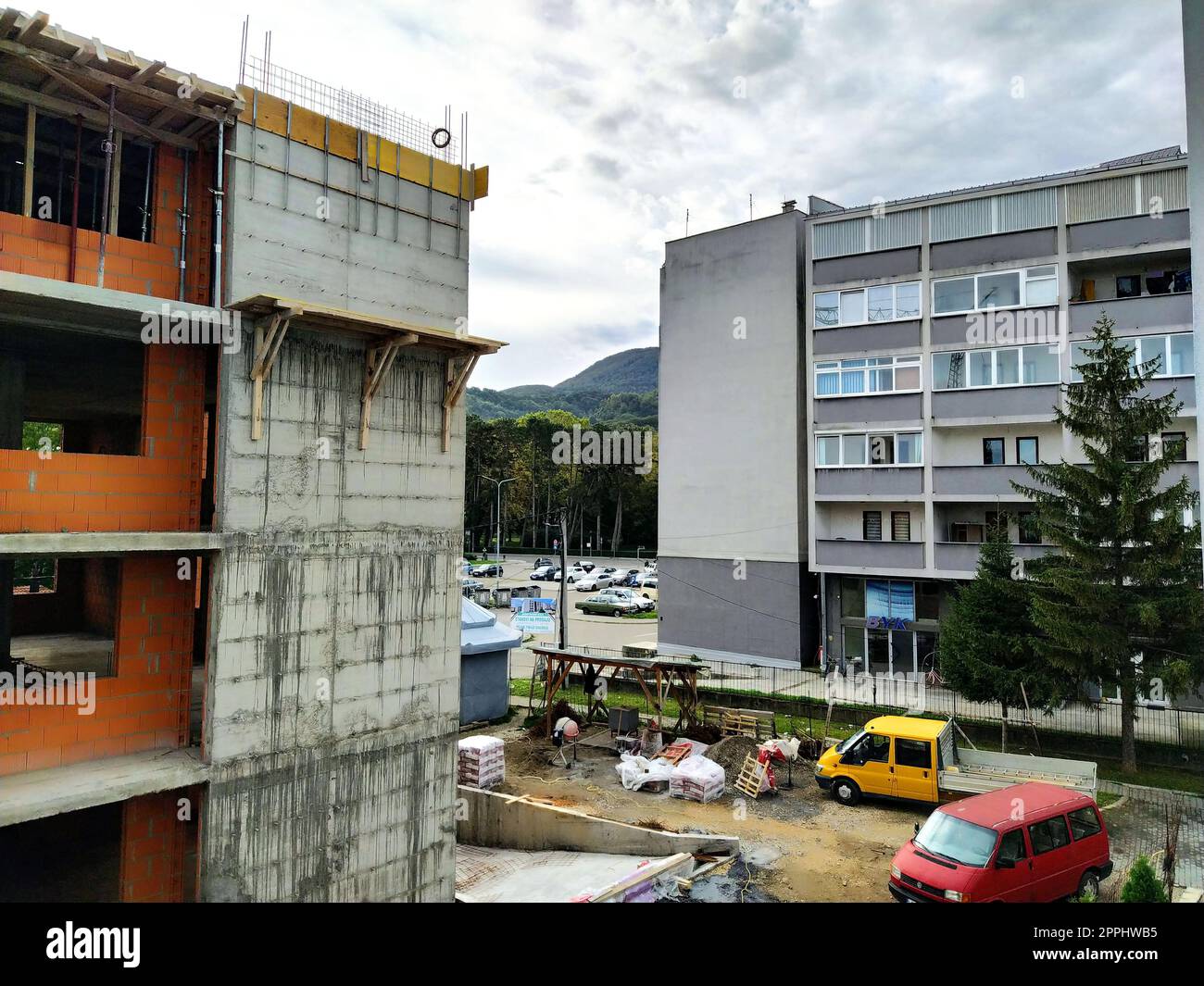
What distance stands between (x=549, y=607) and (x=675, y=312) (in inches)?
694

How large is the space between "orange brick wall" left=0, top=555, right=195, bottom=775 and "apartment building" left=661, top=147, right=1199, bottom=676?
19.8 m

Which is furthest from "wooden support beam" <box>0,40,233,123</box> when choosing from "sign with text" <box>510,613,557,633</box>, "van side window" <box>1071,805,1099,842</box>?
"sign with text" <box>510,613,557,633</box>

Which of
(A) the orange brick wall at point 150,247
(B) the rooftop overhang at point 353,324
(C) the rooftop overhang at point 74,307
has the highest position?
(A) the orange brick wall at point 150,247

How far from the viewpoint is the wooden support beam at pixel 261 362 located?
8070 mm

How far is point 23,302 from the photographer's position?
24.2 feet

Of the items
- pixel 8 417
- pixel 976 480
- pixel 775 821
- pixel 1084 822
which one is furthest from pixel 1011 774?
pixel 8 417

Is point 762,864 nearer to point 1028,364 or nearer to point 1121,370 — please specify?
point 1121,370

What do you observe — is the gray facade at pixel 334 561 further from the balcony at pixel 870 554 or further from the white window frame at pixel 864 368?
the balcony at pixel 870 554

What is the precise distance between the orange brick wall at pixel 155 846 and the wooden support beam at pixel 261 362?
4.07m

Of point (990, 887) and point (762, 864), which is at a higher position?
point (990, 887)

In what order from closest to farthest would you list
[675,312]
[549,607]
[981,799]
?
[981,799] → [675,312] → [549,607]

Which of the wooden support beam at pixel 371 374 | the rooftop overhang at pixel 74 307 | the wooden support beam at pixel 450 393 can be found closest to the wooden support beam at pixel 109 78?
the rooftop overhang at pixel 74 307

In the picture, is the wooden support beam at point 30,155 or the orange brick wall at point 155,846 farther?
the orange brick wall at point 155,846

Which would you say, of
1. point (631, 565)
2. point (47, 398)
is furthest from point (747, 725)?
point (631, 565)
